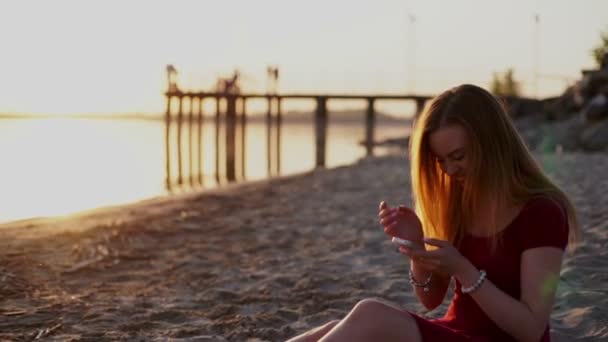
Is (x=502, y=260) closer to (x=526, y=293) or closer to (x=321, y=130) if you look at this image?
(x=526, y=293)

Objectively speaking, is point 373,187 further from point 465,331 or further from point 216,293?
point 465,331

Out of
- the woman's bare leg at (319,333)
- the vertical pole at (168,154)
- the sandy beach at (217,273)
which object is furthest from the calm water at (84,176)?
the woman's bare leg at (319,333)

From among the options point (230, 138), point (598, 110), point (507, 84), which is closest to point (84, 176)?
point (230, 138)

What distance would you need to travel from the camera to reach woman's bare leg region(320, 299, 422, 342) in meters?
2.86

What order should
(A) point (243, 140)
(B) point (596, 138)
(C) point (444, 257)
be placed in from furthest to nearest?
1. (A) point (243, 140)
2. (B) point (596, 138)
3. (C) point (444, 257)

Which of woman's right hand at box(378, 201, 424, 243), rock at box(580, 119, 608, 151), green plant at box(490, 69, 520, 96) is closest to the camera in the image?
woman's right hand at box(378, 201, 424, 243)

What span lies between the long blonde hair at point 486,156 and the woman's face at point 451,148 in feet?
0.06

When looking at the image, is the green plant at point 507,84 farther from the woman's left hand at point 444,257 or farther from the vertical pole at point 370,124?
the woman's left hand at point 444,257

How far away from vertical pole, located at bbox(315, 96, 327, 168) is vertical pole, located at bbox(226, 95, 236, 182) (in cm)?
307

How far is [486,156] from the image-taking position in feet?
9.52

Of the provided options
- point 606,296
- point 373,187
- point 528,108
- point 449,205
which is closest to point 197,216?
point 373,187

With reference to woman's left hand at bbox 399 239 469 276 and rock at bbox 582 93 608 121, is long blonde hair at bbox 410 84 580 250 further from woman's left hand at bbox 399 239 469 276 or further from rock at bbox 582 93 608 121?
rock at bbox 582 93 608 121

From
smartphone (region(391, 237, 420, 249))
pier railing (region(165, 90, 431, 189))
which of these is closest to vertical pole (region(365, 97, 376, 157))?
pier railing (region(165, 90, 431, 189))

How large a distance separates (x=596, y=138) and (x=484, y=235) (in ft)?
71.8
